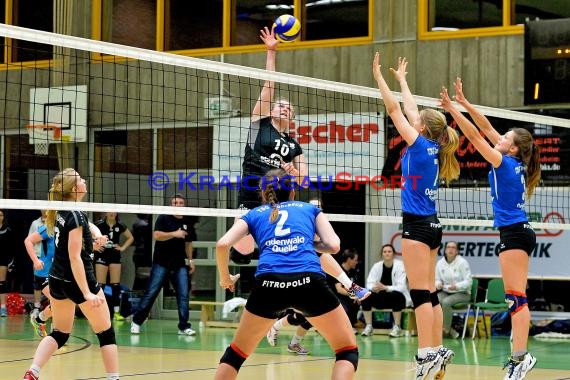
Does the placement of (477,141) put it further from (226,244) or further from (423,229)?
(226,244)

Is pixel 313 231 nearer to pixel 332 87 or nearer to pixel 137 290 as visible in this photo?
pixel 332 87

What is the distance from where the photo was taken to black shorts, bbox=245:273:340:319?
21.6 ft

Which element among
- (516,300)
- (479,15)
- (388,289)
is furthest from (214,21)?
(516,300)

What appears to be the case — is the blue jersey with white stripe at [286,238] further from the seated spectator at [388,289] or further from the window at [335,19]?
the window at [335,19]

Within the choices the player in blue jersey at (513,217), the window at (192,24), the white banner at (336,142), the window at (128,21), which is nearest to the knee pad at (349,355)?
the player in blue jersey at (513,217)

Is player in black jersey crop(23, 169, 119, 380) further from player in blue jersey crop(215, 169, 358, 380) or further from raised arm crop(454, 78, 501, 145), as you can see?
raised arm crop(454, 78, 501, 145)

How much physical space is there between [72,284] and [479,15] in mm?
10749

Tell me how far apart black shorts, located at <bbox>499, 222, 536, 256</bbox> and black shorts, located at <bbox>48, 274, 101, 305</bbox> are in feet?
11.4

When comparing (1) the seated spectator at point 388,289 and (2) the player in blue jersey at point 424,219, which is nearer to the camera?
(2) the player in blue jersey at point 424,219

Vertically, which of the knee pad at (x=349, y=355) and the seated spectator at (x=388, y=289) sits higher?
the knee pad at (x=349, y=355)

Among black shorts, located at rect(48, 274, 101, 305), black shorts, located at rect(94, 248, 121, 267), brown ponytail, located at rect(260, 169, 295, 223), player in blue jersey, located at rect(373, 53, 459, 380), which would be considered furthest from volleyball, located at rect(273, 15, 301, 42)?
black shorts, located at rect(94, 248, 121, 267)

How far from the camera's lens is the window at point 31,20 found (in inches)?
818

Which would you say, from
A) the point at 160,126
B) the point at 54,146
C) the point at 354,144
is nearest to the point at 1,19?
the point at 54,146

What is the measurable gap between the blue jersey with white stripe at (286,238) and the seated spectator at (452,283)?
9018 millimetres
